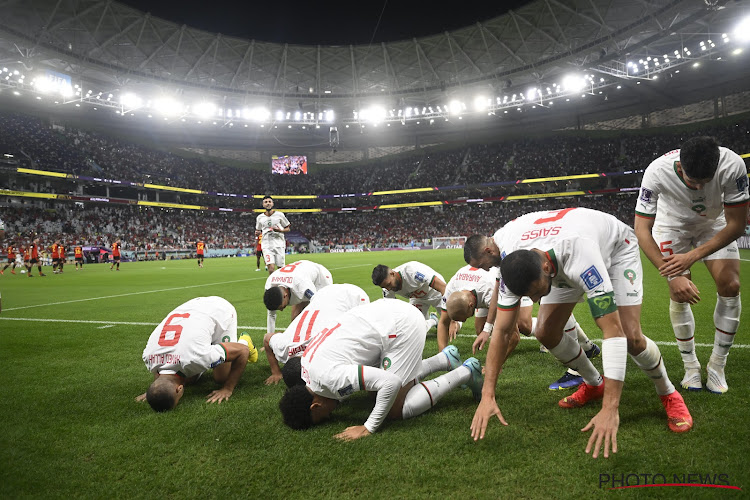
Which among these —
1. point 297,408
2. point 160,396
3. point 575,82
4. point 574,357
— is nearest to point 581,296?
point 574,357

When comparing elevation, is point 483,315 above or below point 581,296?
below

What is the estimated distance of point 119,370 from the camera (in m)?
4.98

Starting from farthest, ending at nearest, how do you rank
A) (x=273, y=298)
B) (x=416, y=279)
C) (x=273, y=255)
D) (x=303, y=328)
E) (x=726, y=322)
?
1. (x=273, y=255)
2. (x=416, y=279)
3. (x=273, y=298)
4. (x=303, y=328)
5. (x=726, y=322)

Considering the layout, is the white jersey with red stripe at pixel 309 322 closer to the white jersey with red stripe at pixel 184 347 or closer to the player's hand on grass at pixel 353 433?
the white jersey with red stripe at pixel 184 347

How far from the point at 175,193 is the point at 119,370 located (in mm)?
52250

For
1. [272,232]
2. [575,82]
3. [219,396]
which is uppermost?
[575,82]

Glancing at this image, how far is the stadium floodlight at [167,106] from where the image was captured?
42250mm

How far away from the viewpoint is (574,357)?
3273mm

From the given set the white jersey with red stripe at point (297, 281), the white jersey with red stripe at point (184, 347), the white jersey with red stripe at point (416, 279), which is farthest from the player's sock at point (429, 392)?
the white jersey with red stripe at point (297, 281)

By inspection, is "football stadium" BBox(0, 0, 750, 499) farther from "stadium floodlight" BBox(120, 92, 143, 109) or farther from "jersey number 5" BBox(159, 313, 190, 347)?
"stadium floodlight" BBox(120, 92, 143, 109)

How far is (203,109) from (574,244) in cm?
4918

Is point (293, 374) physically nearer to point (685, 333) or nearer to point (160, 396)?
point (160, 396)

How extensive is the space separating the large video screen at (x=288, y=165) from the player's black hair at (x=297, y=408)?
59.0 metres

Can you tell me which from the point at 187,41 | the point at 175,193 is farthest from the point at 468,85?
the point at 175,193
